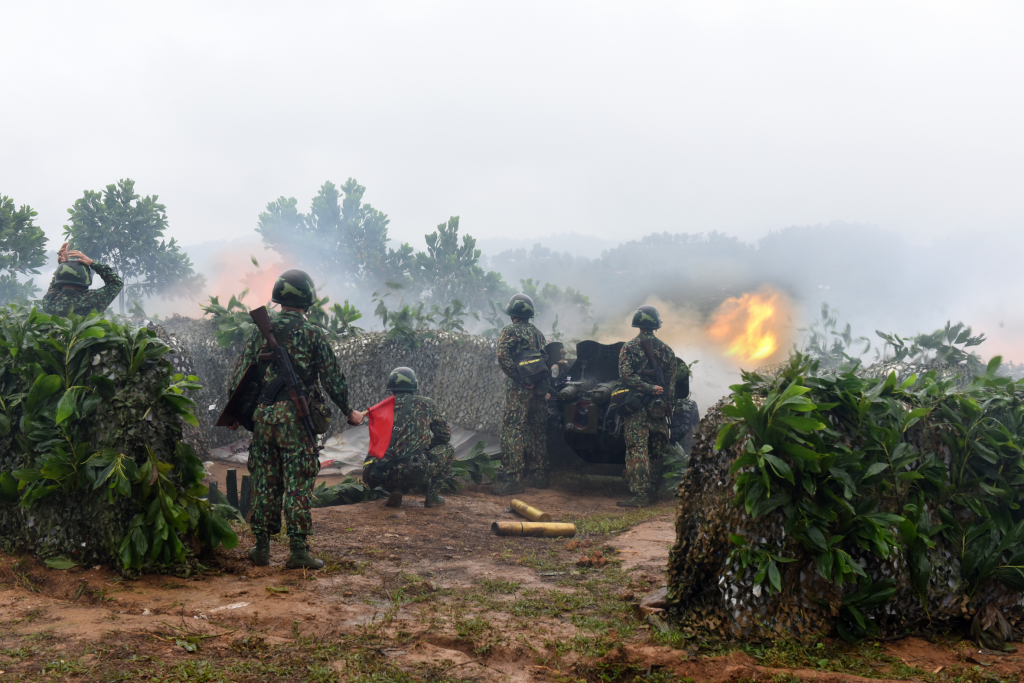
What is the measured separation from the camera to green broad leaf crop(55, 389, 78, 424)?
175 inches

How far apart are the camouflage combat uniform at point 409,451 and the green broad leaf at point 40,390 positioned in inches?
155

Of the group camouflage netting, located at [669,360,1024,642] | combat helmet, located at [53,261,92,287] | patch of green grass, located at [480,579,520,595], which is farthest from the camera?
combat helmet, located at [53,261,92,287]

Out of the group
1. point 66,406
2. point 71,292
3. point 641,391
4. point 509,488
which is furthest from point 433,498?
point 71,292

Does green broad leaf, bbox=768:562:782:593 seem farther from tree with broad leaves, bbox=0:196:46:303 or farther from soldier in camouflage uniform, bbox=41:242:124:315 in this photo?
tree with broad leaves, bbox=0:196:46:303

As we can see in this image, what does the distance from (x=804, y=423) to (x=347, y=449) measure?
9.23 m

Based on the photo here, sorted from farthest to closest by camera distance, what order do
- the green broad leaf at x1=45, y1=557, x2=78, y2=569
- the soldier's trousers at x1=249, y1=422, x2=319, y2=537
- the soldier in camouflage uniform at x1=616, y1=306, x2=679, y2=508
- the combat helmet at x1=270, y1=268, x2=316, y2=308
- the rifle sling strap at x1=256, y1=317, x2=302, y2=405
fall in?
the soldier in camouflage uniform at x1=616, y1=306, x2=679, y2=508 → the combat helmet at x1=270, y1=268, x2=316, y2=308 → the rifle sling strap at x1=256, y1=317, x2=302, y2=405 → the soldier's trousers at x1=249, y1=422, x2=319, y2=537 → the green broad leaf at x1=45, y1=557, x2=78, y2=569

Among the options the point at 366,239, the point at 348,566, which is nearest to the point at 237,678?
the point at 348,566

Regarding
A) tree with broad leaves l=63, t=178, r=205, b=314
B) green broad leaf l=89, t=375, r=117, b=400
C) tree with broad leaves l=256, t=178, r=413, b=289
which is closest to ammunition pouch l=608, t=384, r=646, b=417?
green broad leaf l=89, t=375, r=117, b=400

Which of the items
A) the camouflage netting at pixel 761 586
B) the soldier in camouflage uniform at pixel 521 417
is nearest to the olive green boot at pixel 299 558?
the camouflage netting at pixel 761 586

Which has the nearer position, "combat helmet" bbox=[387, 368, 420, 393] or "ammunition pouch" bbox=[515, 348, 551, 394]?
"combat helmet" bbox=[387, 368, 420, 393]

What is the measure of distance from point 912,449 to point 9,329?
590cm

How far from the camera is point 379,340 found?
1252 cm

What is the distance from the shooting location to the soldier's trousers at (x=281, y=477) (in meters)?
5.13

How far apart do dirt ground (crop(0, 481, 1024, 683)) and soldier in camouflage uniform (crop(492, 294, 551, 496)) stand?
13.3ft
